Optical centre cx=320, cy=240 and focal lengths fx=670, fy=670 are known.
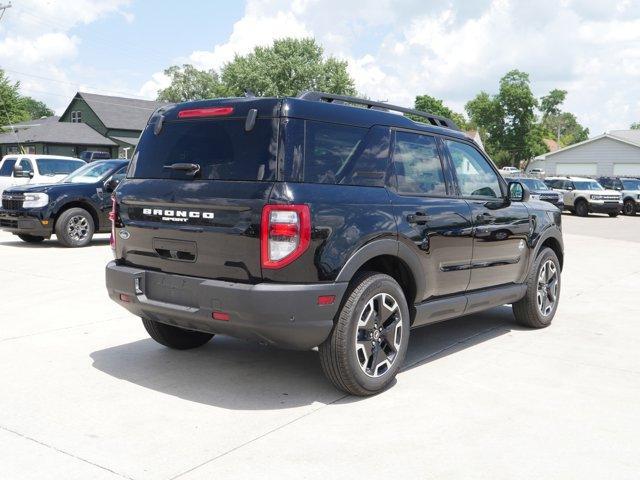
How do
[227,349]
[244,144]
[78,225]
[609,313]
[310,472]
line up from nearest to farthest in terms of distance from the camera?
[310,472], [244,144], [227,349], [609,313], [78,225]

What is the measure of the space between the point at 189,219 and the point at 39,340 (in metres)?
2.31

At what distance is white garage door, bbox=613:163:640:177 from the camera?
54781mm

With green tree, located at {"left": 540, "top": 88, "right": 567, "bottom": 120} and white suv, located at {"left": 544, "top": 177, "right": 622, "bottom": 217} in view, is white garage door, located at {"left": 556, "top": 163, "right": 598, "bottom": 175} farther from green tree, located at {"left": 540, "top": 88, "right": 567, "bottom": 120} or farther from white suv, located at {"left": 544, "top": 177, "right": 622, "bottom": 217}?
green tree, located at {"left": 540, "top": 88, "right": 567, "bottom": 120}

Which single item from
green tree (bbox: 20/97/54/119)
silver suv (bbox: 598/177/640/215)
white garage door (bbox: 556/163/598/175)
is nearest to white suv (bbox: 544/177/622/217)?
silver suv (bbox: 598/177/640/215)

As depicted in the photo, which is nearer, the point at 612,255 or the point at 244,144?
the point at 244,144

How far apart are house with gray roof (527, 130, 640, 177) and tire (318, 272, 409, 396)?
2212 inches

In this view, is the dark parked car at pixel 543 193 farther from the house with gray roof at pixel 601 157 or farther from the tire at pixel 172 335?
the house with gray roof at pixel 601 157

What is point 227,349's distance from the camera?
222 inches

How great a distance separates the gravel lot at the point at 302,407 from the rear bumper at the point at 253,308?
499 mm

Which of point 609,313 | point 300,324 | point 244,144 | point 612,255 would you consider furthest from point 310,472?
point 612,255

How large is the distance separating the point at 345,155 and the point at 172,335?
7.03ft

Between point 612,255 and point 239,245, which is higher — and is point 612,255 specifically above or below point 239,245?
below

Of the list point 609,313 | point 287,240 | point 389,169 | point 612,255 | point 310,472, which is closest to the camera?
point 310,472

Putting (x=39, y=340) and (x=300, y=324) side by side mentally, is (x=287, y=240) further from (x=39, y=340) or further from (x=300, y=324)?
(x=39, y=340)
